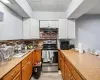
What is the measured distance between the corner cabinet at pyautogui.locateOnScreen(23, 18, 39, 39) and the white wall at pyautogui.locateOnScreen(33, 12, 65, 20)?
15.6 inches

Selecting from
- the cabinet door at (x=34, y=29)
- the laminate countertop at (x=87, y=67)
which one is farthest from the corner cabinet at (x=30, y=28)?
the laminate countertop at (x=87, y=67)

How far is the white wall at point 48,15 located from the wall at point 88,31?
78 cm

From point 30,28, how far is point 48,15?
1.01 m

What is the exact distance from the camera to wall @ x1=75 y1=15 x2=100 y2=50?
A: 556 centimetres

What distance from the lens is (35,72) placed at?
429 cm

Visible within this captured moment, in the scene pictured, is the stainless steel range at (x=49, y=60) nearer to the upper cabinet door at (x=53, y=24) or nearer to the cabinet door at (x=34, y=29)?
the cabinet door at (x=34, y=29)

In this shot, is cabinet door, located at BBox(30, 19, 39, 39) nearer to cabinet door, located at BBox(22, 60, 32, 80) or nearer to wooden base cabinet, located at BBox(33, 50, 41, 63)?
wooden base cabinet, located at BBox(33, 50, 41, 63)

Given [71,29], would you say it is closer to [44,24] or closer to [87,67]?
[44,24]

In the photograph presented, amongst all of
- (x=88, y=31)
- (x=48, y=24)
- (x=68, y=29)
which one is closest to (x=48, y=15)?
(x=48, y=24)

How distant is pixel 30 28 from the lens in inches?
203

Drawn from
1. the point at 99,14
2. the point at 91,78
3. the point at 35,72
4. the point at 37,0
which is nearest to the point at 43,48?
the point at 35,72

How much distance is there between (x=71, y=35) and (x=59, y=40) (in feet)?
1.91

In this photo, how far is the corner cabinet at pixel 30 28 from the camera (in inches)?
202

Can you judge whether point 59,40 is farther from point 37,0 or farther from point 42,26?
point 37,0
